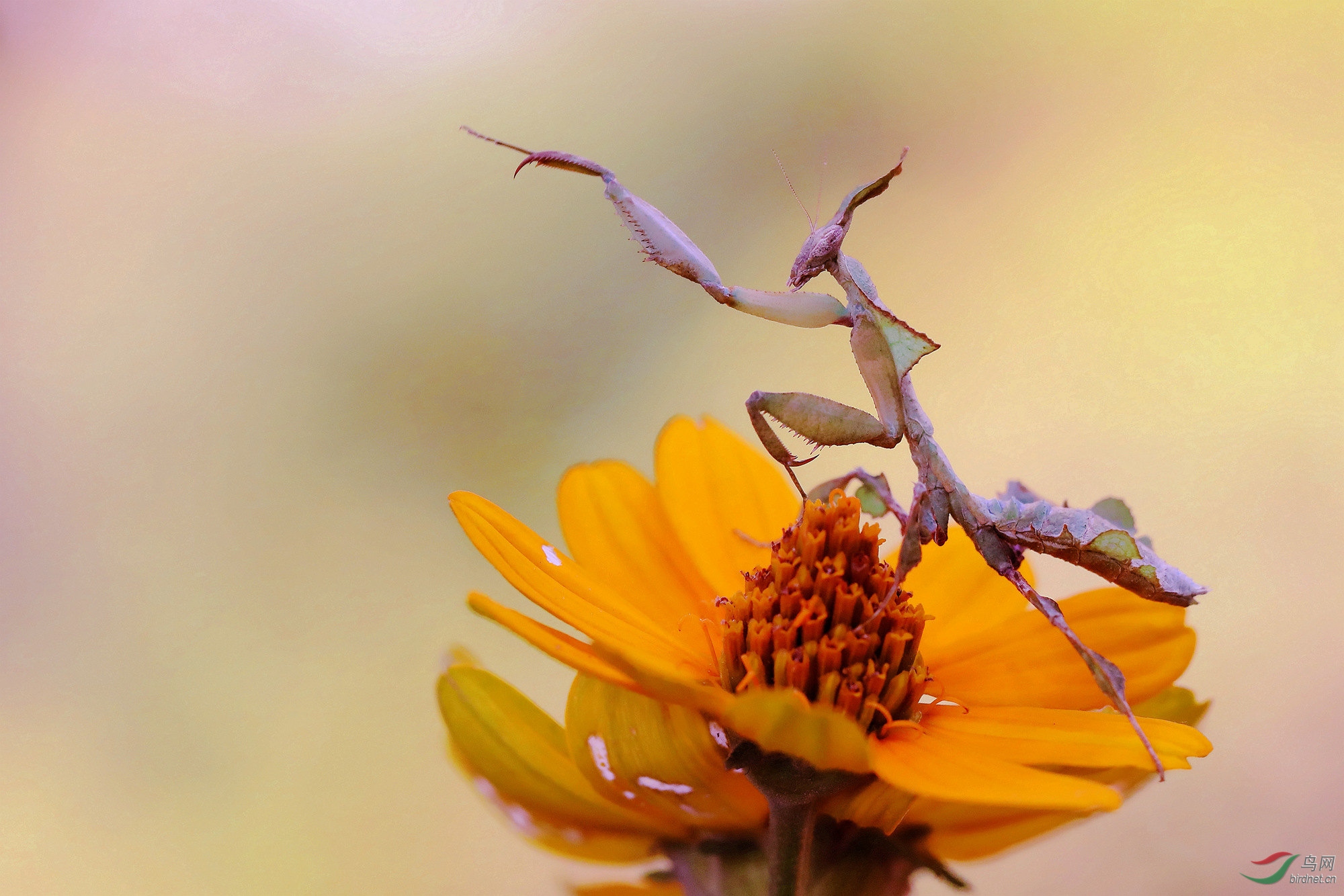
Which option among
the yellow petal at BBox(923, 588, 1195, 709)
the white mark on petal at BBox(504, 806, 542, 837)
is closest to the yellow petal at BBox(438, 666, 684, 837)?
the white mark on petal at BBox(504, 806, 542, 837)

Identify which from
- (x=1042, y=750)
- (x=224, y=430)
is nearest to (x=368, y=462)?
(x=224, y=430)

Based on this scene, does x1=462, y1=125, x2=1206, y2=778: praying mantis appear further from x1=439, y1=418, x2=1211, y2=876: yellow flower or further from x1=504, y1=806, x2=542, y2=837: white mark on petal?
x1=504, y1=806, x2=542, y2=837: white mark on petal

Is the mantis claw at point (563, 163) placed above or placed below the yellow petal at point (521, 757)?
above

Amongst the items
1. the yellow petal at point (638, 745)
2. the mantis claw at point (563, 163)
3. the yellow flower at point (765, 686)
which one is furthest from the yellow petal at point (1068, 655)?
the mantis claw at point (563, 163)

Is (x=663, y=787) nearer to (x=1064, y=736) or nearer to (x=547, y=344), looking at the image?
(x=1064, y=736)

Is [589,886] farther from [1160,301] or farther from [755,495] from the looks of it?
[1160,301]

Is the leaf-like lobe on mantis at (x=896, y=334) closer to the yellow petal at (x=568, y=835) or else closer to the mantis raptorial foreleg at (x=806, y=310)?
the mantis raptorial foreleg at (x=806, y=310)
